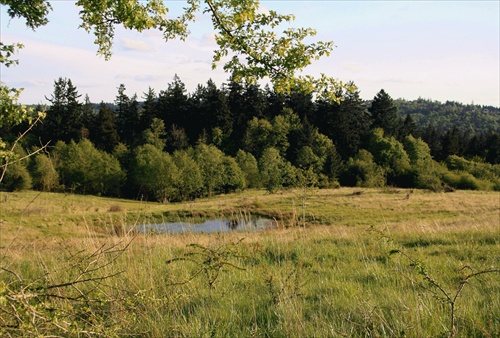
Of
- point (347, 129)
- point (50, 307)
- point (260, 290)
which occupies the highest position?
point (347, 129)

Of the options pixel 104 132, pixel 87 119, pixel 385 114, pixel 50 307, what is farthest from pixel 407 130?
pixel 50 307

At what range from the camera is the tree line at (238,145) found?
62875 millimetres

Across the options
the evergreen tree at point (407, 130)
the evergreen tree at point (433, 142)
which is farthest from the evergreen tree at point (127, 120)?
the evergreen tree at point (433, 142)

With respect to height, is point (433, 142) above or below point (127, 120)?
below

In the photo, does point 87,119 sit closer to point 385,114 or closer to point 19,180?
point 19,180

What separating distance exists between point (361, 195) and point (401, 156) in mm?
31526

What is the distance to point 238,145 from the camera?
3088 inches

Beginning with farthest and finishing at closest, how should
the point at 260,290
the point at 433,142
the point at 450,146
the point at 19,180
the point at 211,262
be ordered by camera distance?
the point at 433,142, the point at 450,146, the point at 19,180, the point at 211,262, the point at 260,290

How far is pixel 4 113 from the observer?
3.98 m

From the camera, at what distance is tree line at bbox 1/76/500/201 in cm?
6288

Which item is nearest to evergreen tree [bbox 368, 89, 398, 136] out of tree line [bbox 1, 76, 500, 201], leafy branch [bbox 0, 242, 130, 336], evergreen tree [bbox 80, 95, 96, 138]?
tree line [bbox 1, 76, 500, 201]

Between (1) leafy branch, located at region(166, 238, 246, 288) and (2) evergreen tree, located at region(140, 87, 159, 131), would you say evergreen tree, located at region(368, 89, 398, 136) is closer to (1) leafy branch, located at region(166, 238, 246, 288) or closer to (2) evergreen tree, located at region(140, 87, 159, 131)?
(2) evergreen tree, located at region(140, 87, 159, 131)

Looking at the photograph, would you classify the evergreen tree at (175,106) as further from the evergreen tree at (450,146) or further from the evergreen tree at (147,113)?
the evergreen tree at (450,146)

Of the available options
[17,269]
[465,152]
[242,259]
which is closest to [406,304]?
[242,259]
